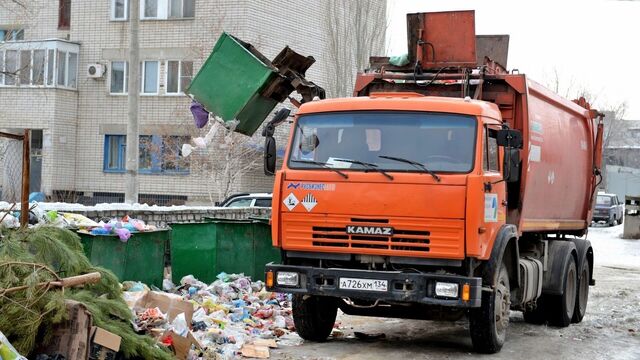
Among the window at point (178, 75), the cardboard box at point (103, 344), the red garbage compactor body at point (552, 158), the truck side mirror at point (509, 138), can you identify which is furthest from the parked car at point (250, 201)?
the cardboard box at point (103, 344)

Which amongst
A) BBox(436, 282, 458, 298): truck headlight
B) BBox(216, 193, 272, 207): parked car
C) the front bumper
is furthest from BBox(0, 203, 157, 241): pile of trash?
BBox(216, 193, 272, 207): parked car

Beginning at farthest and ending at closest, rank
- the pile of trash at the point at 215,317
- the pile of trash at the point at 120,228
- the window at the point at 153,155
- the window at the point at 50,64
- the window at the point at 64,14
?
the window at the point at 64,14 < the window at the point at 50,64 < the window at the point at 153,155 < the pile of trash at the point at 120,228 < the pile of trash at the point at 215,317

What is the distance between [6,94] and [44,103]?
1.79 m

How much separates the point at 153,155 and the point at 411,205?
2505 centimetres

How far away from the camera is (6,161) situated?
106 feet

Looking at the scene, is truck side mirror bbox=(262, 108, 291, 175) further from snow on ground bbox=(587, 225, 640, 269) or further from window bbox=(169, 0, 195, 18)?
window bbox=(169, 0, 195, 18)

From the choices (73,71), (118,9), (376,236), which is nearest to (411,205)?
(376,236)

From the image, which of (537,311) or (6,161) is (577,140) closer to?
(537,311)

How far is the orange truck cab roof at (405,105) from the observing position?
Result: 9.21 meters

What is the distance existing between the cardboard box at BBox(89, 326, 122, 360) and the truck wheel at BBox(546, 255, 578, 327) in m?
6.62

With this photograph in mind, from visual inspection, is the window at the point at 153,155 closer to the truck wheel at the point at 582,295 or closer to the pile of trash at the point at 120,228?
the pile of trash at the point at 120,228

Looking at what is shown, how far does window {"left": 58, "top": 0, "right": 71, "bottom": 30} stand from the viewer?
36.2 metres

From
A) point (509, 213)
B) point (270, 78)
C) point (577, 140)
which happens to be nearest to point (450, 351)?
point (509, 213)

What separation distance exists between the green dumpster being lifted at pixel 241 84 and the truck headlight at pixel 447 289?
324 cm
